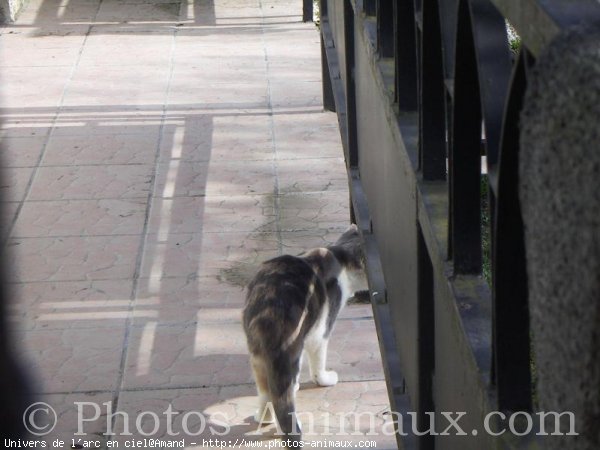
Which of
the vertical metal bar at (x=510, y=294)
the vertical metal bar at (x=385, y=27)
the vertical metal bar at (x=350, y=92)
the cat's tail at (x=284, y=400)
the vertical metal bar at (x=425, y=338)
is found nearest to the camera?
the vertical metal bar at (x=510, y=294)

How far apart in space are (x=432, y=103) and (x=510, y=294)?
4.00 feet

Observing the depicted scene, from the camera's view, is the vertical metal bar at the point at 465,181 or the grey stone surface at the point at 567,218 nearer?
the grey stone surface at the point at 567,218

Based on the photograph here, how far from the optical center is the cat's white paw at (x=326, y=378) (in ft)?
18.0

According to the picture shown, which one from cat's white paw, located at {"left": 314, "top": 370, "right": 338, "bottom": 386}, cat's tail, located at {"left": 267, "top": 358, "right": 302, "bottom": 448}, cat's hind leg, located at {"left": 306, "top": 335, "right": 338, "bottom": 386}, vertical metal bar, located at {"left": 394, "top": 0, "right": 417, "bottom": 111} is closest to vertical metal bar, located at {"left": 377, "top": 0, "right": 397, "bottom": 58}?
vertical metal bar, located at {"left": 394, "top": 0, "right": 417, "bottom": 111}

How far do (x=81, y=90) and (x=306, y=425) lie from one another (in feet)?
20.0

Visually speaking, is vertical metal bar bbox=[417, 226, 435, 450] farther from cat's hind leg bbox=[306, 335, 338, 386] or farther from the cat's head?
the cat's head

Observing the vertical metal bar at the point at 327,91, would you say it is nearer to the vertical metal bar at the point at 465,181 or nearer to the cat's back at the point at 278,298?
the cat's back at the point at 278,298

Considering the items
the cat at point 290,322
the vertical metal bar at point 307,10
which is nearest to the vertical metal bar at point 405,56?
the cat at point 290,322

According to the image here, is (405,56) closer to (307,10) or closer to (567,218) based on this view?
(567,218)

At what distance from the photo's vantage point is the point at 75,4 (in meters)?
13.9

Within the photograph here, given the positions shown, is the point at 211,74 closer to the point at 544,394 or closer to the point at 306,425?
the point at 306,425

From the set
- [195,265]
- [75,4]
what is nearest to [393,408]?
[195,265]

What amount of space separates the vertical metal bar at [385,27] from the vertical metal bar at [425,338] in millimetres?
1263

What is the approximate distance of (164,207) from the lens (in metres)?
7.73
